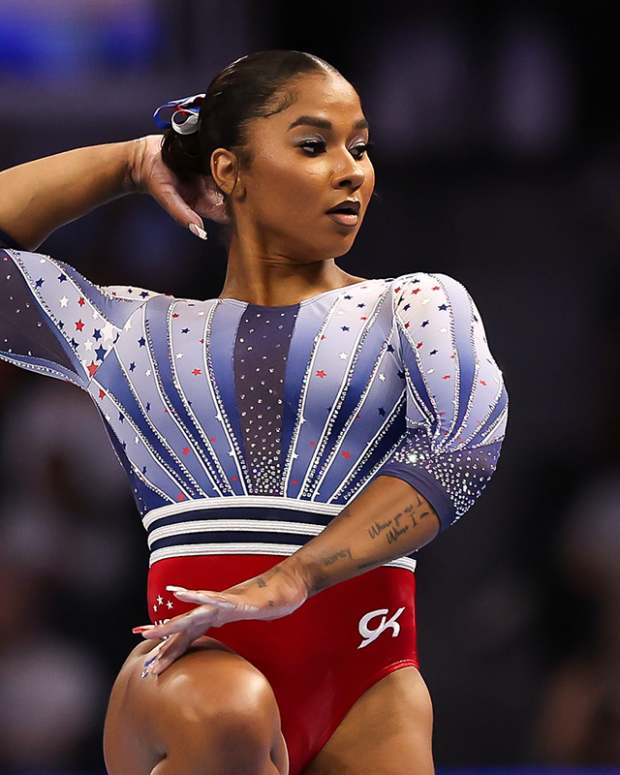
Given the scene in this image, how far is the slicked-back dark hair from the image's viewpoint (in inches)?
→ 92.2

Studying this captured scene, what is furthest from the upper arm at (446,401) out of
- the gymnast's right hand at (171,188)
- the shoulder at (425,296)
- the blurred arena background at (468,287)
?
the blurred arena background at (468,287)

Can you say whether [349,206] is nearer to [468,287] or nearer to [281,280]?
[281,280]

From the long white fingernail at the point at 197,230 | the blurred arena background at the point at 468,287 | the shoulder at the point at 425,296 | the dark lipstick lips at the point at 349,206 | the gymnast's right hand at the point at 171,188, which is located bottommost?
the blurred arena background at the point at 468,287

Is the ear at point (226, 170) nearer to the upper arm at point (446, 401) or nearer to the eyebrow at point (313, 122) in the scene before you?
the eyebrow at point (313, 122)

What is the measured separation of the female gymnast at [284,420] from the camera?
205 cm

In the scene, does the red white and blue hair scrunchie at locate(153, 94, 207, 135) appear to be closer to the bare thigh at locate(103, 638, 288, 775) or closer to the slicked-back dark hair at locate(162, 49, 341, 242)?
the slicked-back dark hair at locate(162, 49, 341, 242)

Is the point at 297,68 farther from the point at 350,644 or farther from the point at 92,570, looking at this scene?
the point at 92,570

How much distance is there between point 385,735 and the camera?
84.3 inches

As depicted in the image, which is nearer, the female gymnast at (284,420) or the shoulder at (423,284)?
the female gymnast at (284,420)

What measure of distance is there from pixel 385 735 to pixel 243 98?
1041 millimetres

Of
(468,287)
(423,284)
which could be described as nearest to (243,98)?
(423,284)

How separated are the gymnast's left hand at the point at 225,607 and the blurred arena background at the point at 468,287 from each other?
2.31 m

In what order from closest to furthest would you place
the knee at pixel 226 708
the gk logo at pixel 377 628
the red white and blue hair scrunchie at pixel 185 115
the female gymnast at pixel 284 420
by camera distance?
1. the knee at pixel 226 708
2. the female gymnast at pixel 284 420
3. the gk logo at pixel 377 628
4. the red white and blue hair scrunchie at pixel 185 115

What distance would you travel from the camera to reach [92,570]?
4.32 m
